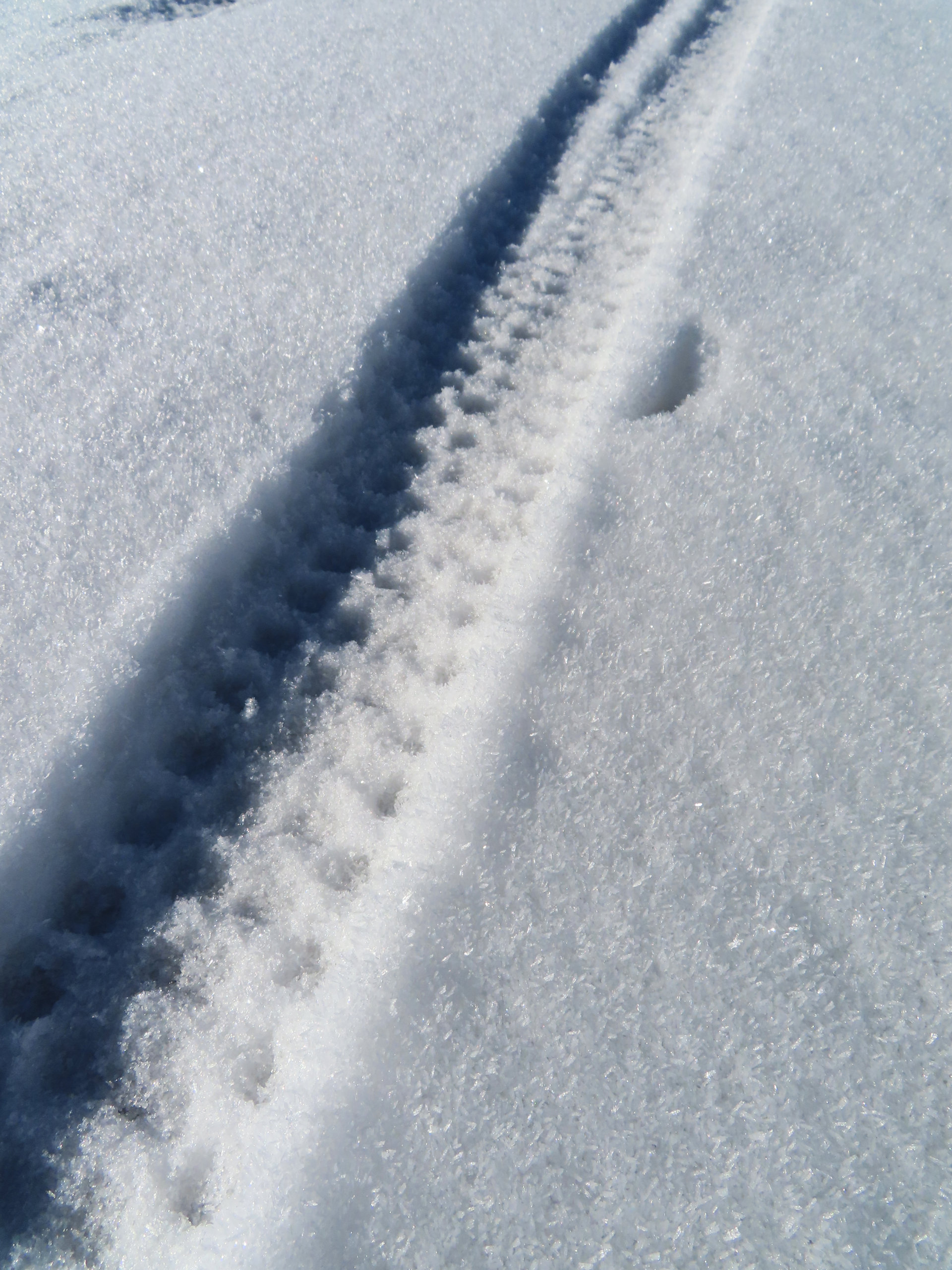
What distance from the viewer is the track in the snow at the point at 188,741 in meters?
0.72

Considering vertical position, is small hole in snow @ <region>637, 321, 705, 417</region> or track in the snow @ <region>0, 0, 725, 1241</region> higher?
small hole in snow @ <region>637, 321, 705, 417</region>

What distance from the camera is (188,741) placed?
2.91 feet

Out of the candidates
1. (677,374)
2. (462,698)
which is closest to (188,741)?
(462,698)

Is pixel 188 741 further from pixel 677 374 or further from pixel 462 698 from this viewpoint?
pixel 677 374

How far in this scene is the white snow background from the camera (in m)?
0.66

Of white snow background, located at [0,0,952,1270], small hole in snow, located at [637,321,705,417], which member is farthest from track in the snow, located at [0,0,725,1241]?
small hole in snow, located at [637,321,705,417]

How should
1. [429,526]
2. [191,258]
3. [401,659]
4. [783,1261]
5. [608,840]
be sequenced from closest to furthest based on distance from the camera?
[783,1261] → [608,840] → [401,659] → [429,526] → [191,258]

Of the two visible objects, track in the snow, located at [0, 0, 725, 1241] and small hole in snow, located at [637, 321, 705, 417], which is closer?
track in the snow, located at [0, 0, 725, 1241]

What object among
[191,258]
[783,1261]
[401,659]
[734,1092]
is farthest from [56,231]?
[783,1261]

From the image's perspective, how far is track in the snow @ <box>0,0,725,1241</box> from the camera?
72 centimetres

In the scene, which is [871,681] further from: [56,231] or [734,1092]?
[56,231]

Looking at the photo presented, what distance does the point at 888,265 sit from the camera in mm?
1340

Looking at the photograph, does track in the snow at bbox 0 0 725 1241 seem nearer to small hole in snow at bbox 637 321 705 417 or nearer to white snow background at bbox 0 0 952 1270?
white snow background at bbox 0 0 952 1270

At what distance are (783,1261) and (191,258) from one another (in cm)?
152
